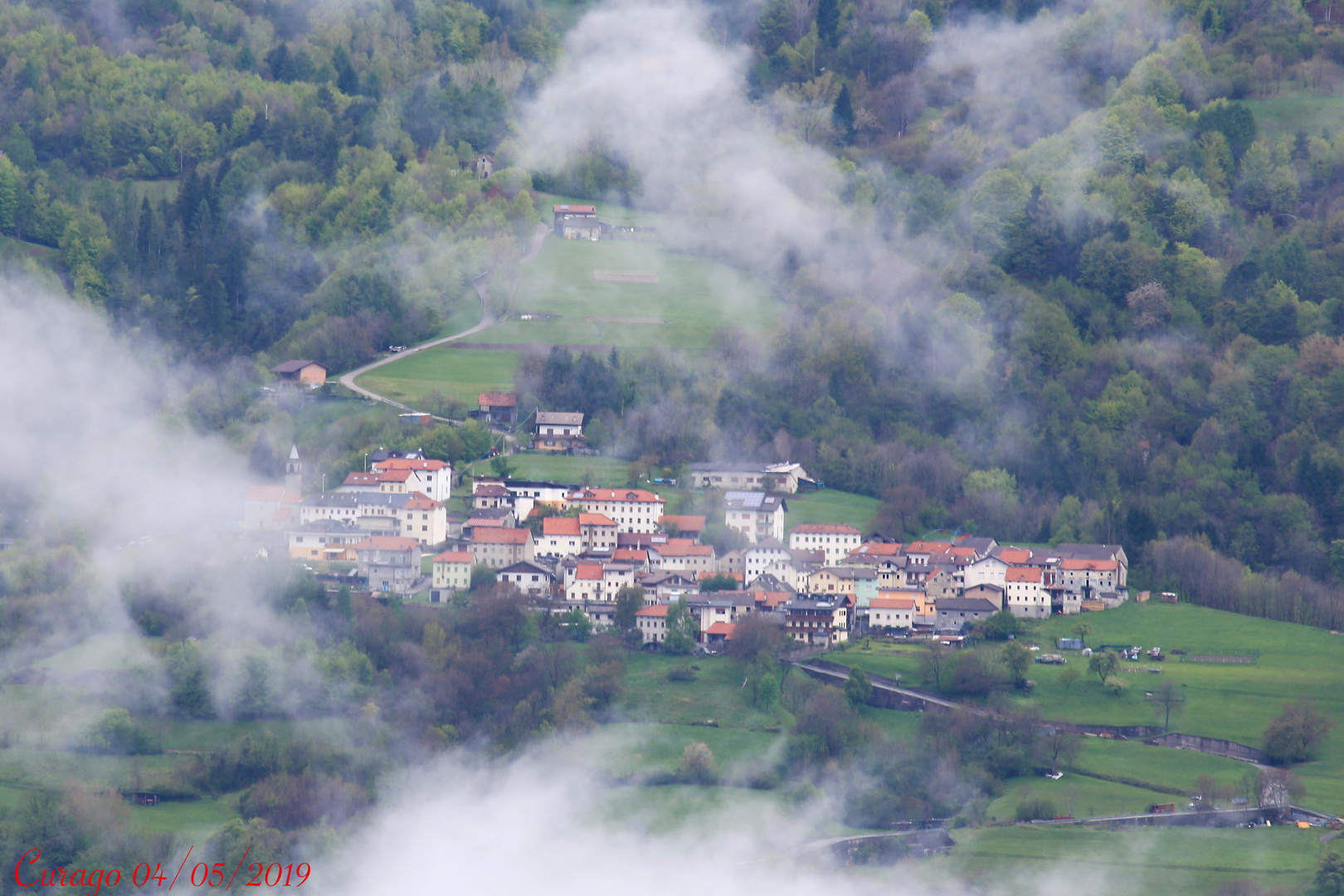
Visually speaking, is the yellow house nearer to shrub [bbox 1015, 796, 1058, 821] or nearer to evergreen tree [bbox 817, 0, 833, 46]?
shrub [bbox 1015, 796, 1058, 821]

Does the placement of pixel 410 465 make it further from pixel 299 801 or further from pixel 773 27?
pixel 773 27

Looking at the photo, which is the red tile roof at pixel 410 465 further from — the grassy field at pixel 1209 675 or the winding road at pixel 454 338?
the grassy field at pixel 1209 675

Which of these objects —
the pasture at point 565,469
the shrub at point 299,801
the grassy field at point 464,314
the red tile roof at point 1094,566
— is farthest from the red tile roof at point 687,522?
the grassy field at point 464,314

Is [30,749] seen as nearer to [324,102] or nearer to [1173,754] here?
[1173,754]

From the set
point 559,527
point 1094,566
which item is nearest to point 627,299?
point 559,527

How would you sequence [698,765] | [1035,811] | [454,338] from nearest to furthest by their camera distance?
1. [1035,811]
2. [698,765]
3. [454,338]

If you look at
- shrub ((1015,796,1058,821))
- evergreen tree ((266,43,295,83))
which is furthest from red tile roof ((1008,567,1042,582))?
evergreen tree ((266,43,295,83))
